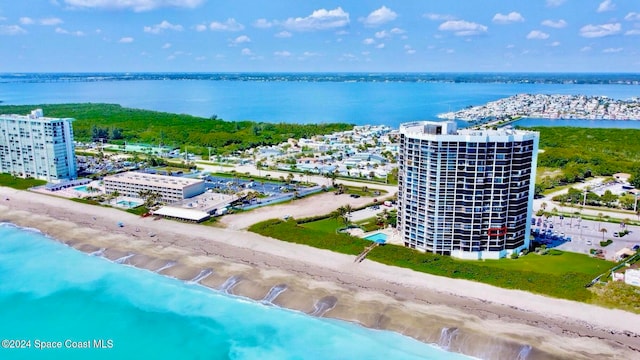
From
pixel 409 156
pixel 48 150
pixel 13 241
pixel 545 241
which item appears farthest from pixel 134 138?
pixel 545 241

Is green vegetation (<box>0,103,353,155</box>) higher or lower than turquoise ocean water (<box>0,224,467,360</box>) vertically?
higher

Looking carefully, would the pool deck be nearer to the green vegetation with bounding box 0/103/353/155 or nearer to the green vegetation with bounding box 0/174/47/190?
the green vegetation with bounding box 0/174/47/190

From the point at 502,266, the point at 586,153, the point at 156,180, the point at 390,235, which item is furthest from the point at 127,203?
the point at 586,153

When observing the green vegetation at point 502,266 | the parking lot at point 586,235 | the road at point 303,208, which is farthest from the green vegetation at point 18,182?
the parking lot at point 586,235

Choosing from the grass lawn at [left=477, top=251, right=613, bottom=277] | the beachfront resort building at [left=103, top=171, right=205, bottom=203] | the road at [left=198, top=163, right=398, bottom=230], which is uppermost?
the beachfront resort building at [left=103, top=171, right=205, bottom=203]

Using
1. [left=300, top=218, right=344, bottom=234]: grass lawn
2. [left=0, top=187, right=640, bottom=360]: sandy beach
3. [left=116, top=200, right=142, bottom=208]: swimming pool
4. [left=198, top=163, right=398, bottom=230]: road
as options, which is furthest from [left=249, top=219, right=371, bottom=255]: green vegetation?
[left=116, top=200, right=142, bottom=208]: swimming pool

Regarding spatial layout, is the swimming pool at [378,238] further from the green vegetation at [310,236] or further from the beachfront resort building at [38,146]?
the beachfront resort building at [38,146]

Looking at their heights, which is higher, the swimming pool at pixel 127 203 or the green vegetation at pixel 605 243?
the swimming pool at pixel 127 203
